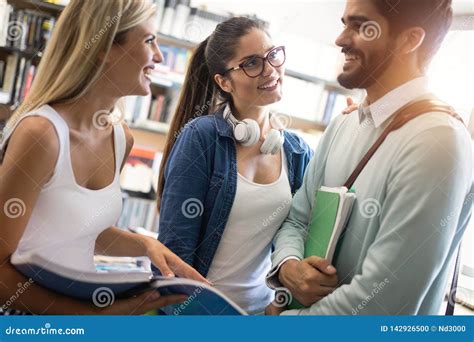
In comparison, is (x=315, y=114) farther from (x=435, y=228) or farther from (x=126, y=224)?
(x=126, y=224)

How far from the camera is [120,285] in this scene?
5.59 ft

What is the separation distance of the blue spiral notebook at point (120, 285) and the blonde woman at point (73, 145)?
22 millimetres

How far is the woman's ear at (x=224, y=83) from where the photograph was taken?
5.56 feet

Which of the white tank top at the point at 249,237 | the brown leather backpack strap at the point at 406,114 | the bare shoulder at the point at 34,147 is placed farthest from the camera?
the white tank top at the point at 249,237

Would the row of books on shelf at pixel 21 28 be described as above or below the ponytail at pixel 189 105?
above

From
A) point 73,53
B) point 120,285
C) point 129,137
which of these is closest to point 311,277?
point 120,285

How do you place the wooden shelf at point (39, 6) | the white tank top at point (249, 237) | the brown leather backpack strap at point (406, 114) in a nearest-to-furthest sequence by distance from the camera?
the wooden shelf at point (39, 6) < the brown leather backpack strap at point (406, 114) < the white tank top at point (249, 237)

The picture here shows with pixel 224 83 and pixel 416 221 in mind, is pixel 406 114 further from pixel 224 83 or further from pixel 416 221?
pixel 224 83

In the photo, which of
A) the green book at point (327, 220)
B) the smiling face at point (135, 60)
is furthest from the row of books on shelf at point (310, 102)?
the smiling face at point (135, 60)

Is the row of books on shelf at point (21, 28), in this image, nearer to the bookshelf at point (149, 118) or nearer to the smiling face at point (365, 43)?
the bookshelf at point (149, 118)

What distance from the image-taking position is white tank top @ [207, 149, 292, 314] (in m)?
1.75

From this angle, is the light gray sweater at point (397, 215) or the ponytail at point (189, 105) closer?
the light gray sweater at point (397, 215)

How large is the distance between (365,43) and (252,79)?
0.34 metres

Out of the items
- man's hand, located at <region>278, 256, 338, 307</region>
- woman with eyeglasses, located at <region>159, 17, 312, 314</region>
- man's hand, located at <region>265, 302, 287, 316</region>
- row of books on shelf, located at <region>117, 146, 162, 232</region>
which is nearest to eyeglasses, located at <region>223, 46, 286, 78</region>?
woman with eyeglasses, located at <region>159, 17, 312, 314</region>
